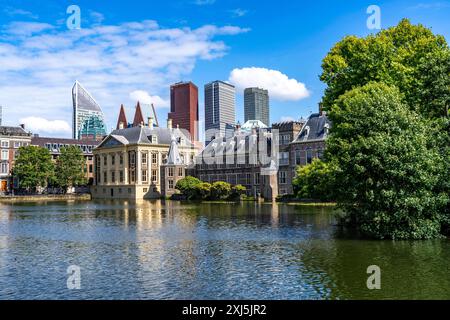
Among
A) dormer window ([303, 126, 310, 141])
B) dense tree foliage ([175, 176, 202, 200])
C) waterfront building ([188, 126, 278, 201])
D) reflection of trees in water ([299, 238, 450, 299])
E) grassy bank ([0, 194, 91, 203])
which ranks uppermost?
dormer window ([303, 126, 310, 141])

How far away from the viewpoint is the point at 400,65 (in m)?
41.0

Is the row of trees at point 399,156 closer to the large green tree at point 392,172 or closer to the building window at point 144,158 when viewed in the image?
the large green tree at point 392,172

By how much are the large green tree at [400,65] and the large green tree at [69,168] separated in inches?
3790

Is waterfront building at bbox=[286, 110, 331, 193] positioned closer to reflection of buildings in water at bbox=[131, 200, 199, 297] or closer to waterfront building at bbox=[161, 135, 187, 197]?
waterfront building at bbox=[161, 135, 187, 197]

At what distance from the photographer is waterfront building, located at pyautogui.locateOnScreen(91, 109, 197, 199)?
396ft

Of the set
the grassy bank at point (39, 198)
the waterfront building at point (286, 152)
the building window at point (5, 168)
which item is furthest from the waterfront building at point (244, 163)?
the building window at point (5, 168)

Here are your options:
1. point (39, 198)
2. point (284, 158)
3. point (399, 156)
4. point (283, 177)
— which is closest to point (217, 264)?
point (399, 156)

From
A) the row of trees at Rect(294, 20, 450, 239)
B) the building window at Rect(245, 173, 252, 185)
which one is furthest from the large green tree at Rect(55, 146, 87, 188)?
Result: the row of trees at Rect(294, 20, 450, 239)

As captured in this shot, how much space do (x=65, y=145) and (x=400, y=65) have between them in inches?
5019

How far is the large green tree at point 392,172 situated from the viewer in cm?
3250

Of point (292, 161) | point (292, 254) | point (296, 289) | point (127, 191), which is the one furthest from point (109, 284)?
point (127, 191)

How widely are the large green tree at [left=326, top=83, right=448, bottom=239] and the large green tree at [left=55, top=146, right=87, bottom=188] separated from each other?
107m

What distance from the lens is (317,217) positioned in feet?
170
